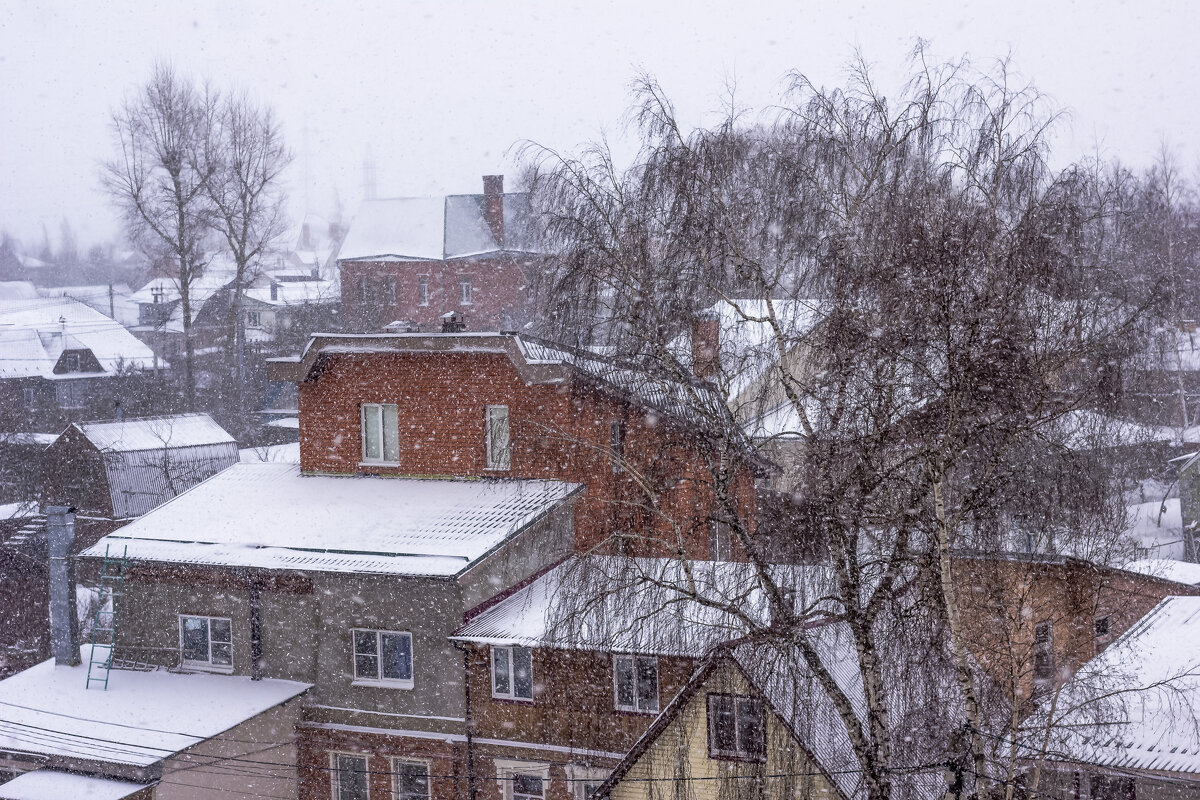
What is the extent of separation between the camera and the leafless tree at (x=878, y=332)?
8891 millimetres

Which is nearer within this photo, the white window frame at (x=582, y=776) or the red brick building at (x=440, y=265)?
the white window frame at (x=582, y=776)

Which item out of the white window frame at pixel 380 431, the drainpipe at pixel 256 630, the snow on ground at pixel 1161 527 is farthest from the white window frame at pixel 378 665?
the snow on ground at pixel 1161 527

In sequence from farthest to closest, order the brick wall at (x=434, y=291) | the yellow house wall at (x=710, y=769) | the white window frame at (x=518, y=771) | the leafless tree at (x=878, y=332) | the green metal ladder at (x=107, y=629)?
the brick wall at (x=434, y=291) → the green metal ladder at (x=107, y=629) → the white window frame at (x=518, y=771) → the yellow house wall at (x=710, y=769) → the leafless tree at (x=878, y=332)

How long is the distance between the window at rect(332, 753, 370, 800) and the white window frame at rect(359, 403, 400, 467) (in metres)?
4.78

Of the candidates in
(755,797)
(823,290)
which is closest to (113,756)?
(755,797)

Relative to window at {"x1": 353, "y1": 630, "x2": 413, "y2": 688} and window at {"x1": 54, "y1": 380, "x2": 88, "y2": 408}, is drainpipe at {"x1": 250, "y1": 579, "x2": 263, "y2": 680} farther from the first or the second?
window at {"x1": 54, "y1": 380, "x2": 88, "y2": 408}

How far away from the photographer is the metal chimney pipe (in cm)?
1563

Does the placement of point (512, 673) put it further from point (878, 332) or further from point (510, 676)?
point (878, 332)

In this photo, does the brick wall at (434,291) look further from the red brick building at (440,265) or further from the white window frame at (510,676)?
the white window frame at (510,676)

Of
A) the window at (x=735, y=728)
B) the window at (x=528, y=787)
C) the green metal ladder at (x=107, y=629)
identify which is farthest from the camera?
the green metal ladder at (x=107, y=629)

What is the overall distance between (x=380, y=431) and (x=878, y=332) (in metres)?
10.4

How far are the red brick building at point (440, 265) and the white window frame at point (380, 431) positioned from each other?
24880mm

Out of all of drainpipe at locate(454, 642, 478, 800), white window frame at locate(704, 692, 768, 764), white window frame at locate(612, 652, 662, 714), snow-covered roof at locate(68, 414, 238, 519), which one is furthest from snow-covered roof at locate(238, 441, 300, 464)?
white window frame at locate(704, 692, 768, 764)

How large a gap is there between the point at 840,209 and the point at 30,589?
20.7 meters
